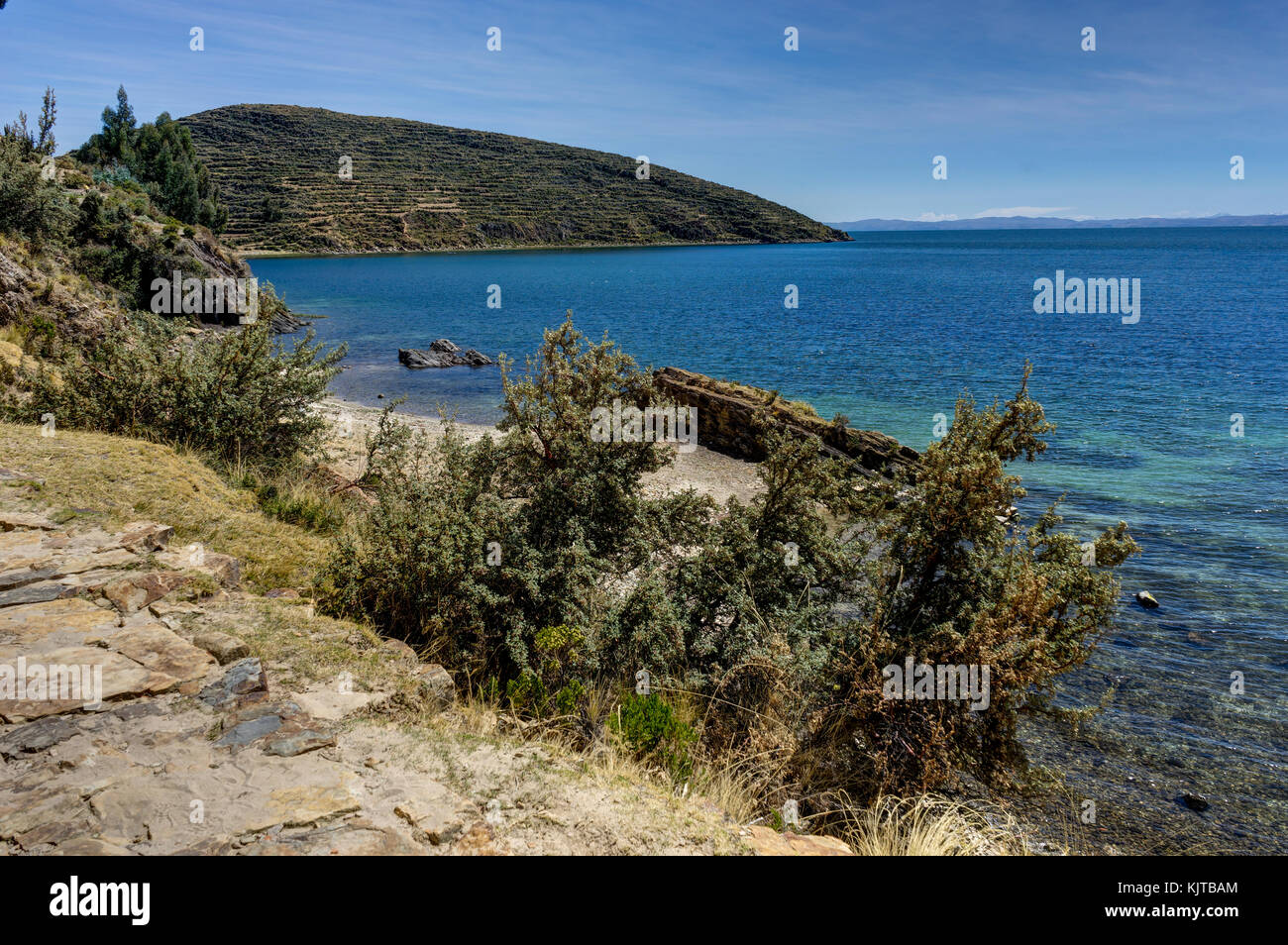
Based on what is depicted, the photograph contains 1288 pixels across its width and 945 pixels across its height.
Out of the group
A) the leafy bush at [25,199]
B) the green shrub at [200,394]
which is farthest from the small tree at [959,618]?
the leafy bush at [25,199]

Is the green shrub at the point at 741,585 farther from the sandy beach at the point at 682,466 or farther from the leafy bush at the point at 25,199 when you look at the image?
the leafy bush at the point at 25,199

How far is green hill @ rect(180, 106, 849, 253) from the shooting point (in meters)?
106

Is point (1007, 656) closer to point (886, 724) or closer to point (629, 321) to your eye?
point (886, 724)

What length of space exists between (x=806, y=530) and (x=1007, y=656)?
9.81 ft

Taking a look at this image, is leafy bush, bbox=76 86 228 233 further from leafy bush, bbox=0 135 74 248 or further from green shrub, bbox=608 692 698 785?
green shrub, bbox=608 692 698 785

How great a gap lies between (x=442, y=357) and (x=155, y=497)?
27.1 meters

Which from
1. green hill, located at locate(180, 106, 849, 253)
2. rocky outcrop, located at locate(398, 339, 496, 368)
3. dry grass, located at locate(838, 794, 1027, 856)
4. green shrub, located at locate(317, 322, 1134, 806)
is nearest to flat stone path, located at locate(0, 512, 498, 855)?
green shrub, located at locate(317, 322, 1134, 806)

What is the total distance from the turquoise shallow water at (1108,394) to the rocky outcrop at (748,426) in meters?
3.63

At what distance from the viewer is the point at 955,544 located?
22.7ft

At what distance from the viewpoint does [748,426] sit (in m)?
20.7

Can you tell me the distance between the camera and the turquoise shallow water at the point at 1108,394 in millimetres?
8269

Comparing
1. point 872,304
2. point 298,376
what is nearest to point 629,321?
point 872,304

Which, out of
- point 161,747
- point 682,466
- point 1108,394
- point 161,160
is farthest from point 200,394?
Answer: point 161,160

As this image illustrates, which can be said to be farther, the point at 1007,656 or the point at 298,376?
the point at 298,376
